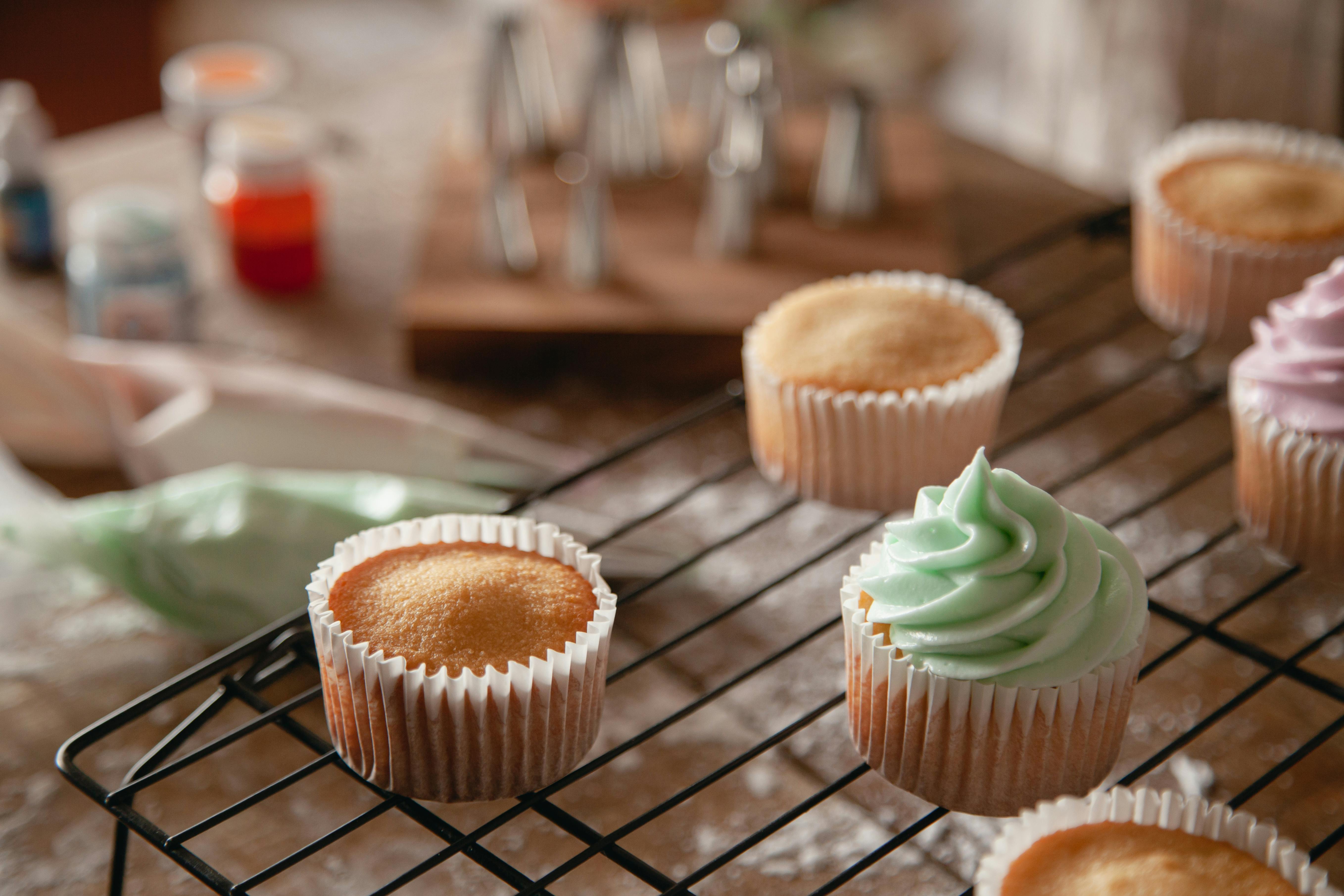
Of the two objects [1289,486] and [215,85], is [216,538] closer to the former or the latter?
[1289,486]

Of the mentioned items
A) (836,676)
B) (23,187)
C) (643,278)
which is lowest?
(836,676)

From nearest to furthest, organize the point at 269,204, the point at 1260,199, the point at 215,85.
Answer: the point at 1260,199, the point at 269,204, the point at 215,85

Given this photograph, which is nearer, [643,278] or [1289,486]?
[1289,486]

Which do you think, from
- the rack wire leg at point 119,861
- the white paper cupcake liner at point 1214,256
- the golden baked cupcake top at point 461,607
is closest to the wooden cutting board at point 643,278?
the white paper cupcake liner at point 1214,256

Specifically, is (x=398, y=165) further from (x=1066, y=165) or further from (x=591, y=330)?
(x=1066, y=165)

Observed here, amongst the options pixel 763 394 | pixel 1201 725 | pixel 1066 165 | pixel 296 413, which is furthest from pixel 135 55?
pixel 1201 725

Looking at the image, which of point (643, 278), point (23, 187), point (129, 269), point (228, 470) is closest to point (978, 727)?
point (228, 470)
